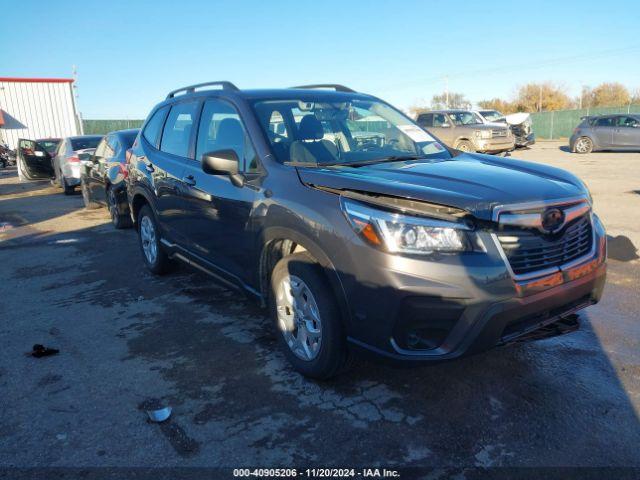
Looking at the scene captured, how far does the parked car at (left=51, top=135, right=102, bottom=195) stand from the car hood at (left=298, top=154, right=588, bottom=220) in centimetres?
1068

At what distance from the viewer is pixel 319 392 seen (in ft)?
10.1

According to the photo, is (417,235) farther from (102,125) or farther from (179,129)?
(102,125)

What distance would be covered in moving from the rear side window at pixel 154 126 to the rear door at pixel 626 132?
19.8 metres

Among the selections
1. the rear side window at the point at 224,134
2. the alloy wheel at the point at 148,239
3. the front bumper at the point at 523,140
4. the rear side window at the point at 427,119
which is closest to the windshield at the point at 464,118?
the rear side window at the point at 427,119

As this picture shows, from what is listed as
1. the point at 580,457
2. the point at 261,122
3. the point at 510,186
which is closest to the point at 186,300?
the point at 261,122

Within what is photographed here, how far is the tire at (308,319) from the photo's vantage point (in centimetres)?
286

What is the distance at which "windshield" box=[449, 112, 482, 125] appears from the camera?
17.9 m

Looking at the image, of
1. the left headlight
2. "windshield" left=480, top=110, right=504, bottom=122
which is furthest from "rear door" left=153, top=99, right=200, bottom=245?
"windshield" left=480, top=110, right=504, bottom=122

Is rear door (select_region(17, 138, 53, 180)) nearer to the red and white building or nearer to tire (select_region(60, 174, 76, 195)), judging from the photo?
tire (select_region(60, 174, 76, 195))

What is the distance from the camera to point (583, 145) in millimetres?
20984

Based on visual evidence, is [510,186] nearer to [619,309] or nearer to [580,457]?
[580,457]

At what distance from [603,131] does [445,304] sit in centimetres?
2119

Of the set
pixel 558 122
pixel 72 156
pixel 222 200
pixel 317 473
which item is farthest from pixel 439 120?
pixel 558 122

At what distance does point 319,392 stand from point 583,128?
70.6 feet
